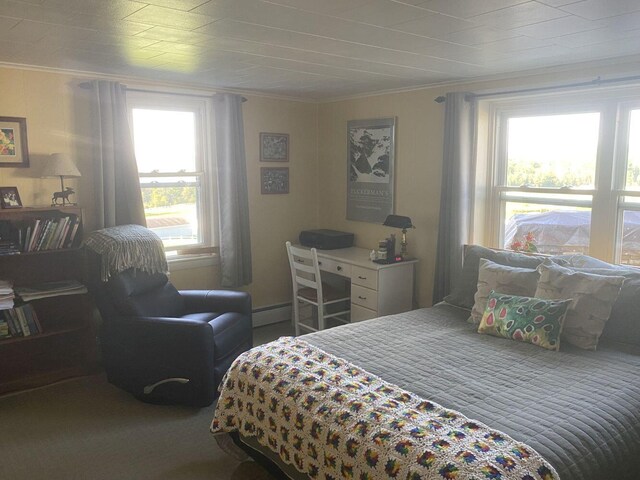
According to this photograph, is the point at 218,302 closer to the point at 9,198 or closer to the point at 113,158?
the point at 113,158

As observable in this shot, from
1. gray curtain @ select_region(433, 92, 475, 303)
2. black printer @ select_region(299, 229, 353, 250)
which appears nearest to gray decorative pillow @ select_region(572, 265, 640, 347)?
gray curtain @ select_region(433, 92, 475, 303)

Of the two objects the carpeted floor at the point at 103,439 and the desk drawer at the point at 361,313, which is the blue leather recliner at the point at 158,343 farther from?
the desk drawer at the point at 361,313

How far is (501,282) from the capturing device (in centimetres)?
323

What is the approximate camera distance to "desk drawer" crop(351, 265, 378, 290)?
417cm

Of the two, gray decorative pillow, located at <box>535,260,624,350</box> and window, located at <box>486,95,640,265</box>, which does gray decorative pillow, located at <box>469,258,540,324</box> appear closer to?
gray decorative pillow, located at <box>535,260,624,350</box>

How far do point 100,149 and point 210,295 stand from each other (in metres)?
1.36

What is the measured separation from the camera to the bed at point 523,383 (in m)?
1.98

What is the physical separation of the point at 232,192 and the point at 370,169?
4.18ft

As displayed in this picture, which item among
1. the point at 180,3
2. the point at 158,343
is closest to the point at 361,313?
the point at 158,343

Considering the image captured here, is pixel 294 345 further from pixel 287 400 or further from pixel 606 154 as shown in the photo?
pixel 606 154

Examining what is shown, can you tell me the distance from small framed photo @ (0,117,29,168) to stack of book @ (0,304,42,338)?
1.01 meters

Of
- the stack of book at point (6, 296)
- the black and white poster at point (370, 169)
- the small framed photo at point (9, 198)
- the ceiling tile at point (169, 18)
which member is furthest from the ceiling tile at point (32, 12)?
the black and white poster at point (370, 169)

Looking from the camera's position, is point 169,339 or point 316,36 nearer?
point 316,36

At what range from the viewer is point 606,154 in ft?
11.3
